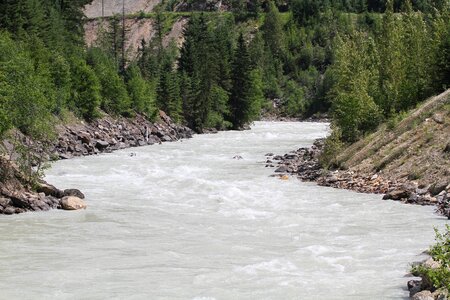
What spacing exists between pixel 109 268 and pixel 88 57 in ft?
204

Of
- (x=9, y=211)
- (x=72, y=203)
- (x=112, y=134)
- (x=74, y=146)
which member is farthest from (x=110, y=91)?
(x=9, y=211)

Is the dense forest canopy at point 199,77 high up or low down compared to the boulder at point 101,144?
up

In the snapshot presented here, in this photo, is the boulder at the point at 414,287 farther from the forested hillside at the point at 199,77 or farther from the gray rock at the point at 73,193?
the forested hillside at the point at 199,77

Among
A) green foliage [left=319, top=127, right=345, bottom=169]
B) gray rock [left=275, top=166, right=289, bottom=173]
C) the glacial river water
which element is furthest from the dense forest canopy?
the glacial river water

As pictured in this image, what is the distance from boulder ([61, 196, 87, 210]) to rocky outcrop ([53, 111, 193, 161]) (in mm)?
15803

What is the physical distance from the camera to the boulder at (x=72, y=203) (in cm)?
2589

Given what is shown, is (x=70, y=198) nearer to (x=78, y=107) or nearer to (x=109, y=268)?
(x=109, y=268)

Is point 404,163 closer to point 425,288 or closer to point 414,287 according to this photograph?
point 414,287

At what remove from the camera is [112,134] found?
63.5 metres

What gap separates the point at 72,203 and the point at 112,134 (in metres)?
38.0

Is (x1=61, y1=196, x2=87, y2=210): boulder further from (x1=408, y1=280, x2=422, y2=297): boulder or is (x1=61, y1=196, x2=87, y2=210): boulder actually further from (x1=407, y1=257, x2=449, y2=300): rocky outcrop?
(x1=408, y1=280, x2=422, y2=297): boulder

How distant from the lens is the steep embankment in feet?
90.9

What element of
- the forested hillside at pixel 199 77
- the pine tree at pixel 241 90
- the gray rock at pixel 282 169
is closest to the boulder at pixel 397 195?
the gray rock at pixel 282 169

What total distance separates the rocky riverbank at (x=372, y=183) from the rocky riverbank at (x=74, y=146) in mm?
14197
